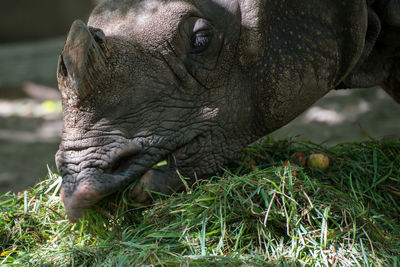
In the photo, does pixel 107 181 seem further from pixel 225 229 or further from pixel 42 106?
pixel 42 106

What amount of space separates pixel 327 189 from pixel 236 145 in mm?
581

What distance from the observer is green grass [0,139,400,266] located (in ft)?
7.48

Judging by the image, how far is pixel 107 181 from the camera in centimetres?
244

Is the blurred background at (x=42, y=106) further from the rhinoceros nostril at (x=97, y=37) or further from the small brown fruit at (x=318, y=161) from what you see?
the rhinoceros nostril at (x=97, y=37)

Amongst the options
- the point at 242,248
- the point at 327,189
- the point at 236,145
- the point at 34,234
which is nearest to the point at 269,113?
the point at 236,145

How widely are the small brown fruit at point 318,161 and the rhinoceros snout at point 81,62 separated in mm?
1445

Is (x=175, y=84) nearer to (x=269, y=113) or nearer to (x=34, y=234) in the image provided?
(x=269, y=113)

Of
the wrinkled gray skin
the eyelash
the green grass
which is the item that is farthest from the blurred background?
the eyelash

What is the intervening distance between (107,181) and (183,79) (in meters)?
0.71

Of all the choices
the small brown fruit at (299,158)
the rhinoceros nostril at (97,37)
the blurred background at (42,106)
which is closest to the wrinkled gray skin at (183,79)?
the rhinoceros nostril at (97,37)

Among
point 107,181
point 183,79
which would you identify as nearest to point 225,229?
point 107,181

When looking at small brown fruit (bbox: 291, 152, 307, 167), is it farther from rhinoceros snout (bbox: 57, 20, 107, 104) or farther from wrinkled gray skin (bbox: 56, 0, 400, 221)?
rhinoceros snout (bbox: 57, 20, 107, 104)

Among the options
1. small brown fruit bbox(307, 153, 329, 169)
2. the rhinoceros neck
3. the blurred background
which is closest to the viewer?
the rhinoceros neck

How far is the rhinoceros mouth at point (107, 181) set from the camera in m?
2.41
